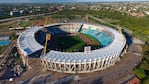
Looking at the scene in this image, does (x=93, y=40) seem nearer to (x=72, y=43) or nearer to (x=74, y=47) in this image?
(x=72, y=43)

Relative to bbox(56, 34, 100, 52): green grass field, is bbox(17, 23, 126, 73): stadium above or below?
above

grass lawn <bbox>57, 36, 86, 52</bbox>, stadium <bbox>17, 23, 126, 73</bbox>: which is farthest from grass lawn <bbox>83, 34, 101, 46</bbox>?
grass lawn <bbox>57, 36, 86, 52</bbox>

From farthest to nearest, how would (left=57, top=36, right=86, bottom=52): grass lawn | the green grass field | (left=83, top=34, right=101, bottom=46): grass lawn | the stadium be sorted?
(left=83, top=34, right=101, bottom=46): grass lawn
(left=57, top=36, right=86, bottom=52): grass lawn
the green grass field
the stadium

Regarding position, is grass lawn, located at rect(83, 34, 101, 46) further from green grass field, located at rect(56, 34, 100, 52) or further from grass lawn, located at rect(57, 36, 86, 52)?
grass lawn, located at rect(57, 36, 86, 52)

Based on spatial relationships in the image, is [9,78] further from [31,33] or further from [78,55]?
[31,33]

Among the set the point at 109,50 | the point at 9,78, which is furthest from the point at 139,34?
the point at 9,78

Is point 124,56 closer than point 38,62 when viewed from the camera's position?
No

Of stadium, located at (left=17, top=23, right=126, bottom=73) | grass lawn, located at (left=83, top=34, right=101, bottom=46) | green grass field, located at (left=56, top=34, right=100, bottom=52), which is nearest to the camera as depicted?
stadium, located at (left=17, top=23, right=126, bottom=73)
